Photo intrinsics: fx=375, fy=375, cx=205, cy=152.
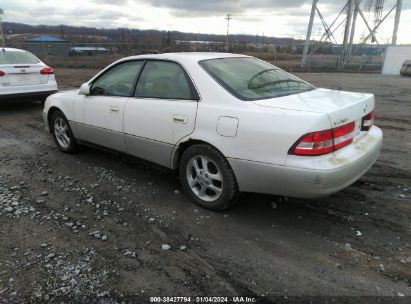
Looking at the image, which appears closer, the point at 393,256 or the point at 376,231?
the point at 393,256

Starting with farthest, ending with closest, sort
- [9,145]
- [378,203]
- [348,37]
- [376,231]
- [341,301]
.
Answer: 1. [348,37]
2. [9,145]
3. [378,203]
4. [376,231]
5. [341,301]

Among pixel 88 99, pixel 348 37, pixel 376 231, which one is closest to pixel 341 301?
pixel 376 231

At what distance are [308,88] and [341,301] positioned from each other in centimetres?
246

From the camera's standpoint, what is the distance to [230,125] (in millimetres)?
3486

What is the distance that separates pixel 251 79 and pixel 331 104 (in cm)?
91

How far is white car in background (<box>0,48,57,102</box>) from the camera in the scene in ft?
28.5

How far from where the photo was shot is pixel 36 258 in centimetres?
317

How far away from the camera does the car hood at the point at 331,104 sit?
329 cm

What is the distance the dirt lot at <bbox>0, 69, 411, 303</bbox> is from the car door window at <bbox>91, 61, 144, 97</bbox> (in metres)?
1.10

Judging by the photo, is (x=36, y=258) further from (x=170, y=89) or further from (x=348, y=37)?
(x=348, y=37)

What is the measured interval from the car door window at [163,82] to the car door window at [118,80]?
159 millimetres

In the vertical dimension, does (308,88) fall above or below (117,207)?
above

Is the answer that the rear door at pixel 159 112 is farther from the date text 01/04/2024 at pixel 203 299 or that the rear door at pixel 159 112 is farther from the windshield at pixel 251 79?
the date text 01/04/2024 at pixel 203 299

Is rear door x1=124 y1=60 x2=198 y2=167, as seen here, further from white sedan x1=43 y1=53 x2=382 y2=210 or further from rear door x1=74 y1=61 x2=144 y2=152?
rear door x1=74 y1=61 x2=144 y2=152
